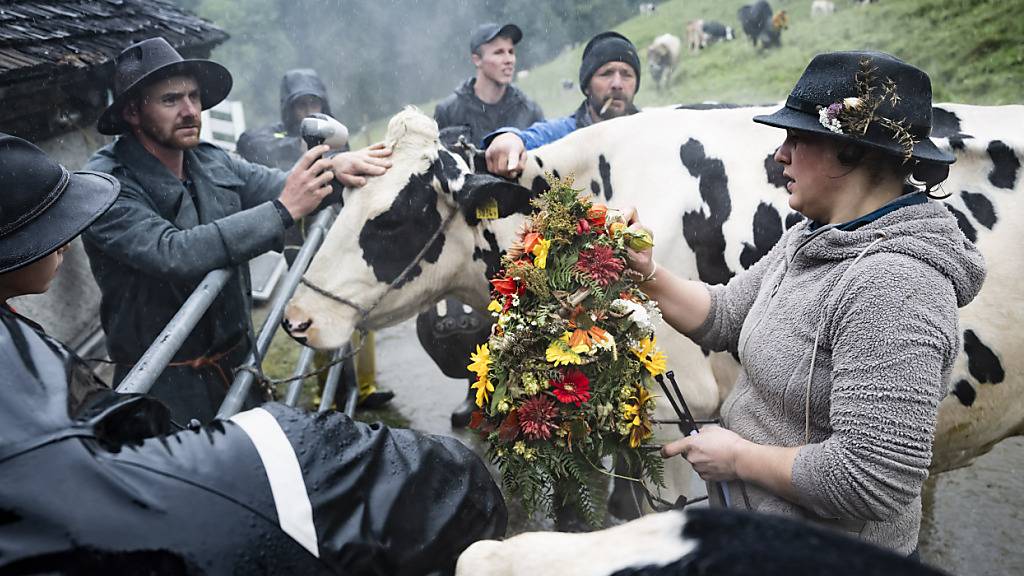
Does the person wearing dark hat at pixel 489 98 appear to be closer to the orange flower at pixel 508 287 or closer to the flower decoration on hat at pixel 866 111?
the orange flower at pixel 508 287

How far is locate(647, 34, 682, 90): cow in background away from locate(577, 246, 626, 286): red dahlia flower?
14.2 meters

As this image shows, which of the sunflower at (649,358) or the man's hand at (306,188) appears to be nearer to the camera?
the sunflower at (649,358)

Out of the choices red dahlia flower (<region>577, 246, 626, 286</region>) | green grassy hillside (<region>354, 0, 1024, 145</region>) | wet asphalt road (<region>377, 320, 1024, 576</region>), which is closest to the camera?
red dahlia flower (<region>577, 246, 626, 286</region>)

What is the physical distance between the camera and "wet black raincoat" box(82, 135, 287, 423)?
2697mm

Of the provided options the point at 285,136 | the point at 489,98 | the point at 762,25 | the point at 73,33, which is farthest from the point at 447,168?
the point at 762,25

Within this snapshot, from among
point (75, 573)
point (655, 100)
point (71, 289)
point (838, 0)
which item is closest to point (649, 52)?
point (655, 100)

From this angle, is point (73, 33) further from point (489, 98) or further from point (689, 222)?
point (689, 222)

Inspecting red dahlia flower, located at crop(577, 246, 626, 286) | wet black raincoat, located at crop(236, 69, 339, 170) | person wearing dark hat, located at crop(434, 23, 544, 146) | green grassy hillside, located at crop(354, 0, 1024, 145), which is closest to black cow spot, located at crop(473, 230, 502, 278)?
red dahlia flower, located at crop(577, 246, 626, 286)

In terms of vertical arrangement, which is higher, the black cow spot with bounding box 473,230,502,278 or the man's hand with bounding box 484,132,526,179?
the man's hand with bounding box 484,132,526,179

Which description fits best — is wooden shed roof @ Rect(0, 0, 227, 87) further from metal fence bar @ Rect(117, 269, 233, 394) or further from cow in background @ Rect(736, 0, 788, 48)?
cow in background @ Rect(736, 0, 788, 48)

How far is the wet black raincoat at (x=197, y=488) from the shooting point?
88 cm

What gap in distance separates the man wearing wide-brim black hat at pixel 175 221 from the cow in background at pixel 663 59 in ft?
43.5

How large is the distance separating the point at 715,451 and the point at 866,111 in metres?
0.87

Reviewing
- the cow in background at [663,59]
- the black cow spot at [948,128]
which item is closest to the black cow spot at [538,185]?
the black cow spot at [948,128]
